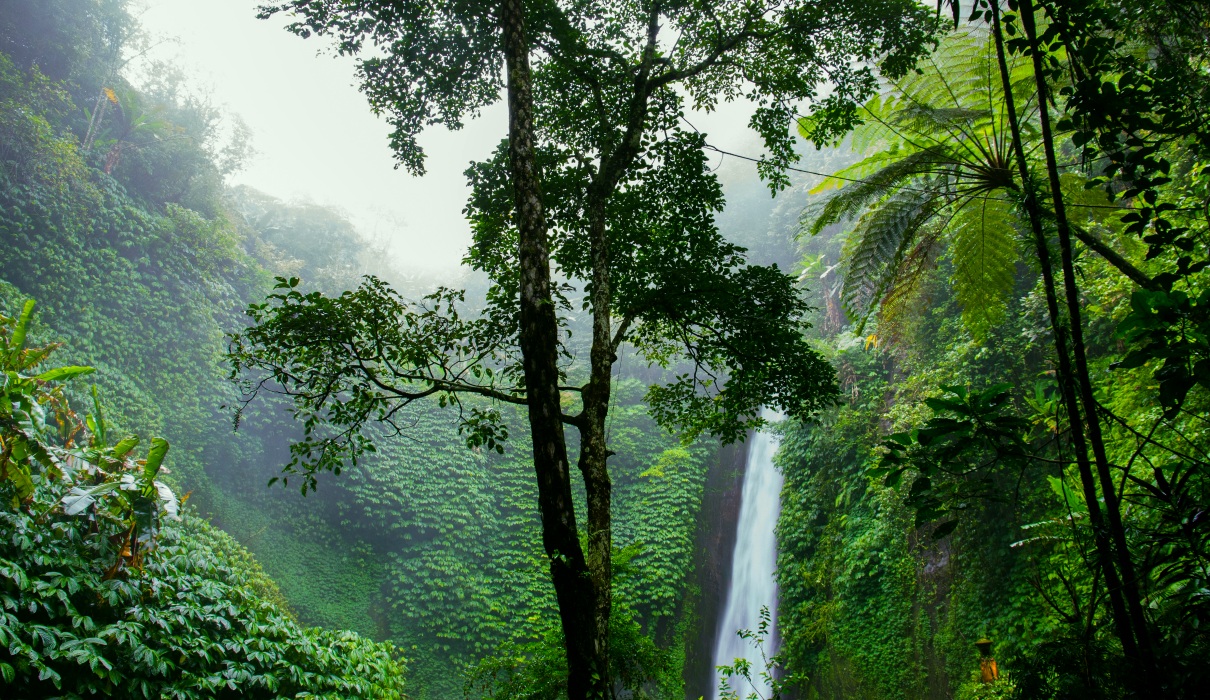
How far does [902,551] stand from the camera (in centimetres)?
783

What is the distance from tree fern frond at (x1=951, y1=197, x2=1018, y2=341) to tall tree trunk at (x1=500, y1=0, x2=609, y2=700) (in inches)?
115

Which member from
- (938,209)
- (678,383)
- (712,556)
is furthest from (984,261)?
(712,556)

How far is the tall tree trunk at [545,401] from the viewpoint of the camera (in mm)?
2666

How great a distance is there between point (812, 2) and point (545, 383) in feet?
10.7

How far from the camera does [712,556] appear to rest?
40.2 ft

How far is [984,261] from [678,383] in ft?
7.28

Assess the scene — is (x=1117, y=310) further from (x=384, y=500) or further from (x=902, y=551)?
(x=384, y=500)

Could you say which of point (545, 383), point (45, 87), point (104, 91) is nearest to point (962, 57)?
point (545, 383)

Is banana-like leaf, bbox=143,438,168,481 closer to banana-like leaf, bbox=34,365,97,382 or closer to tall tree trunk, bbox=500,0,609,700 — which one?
banana-like leaf, bbox=34,365,97,382

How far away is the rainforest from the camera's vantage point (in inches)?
60.1

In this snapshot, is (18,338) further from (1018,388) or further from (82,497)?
(1018,388)

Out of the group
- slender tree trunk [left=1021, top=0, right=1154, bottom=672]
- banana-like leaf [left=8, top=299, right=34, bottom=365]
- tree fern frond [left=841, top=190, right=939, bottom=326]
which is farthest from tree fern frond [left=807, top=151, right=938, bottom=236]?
banana-like leaf [left=8, top=299, right=34, bottom=365]

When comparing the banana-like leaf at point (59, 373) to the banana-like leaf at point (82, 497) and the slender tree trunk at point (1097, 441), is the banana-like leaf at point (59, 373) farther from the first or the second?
the slender tree trunk at point (1097, 441)

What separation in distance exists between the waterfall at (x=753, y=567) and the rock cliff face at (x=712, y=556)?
0.16 m
